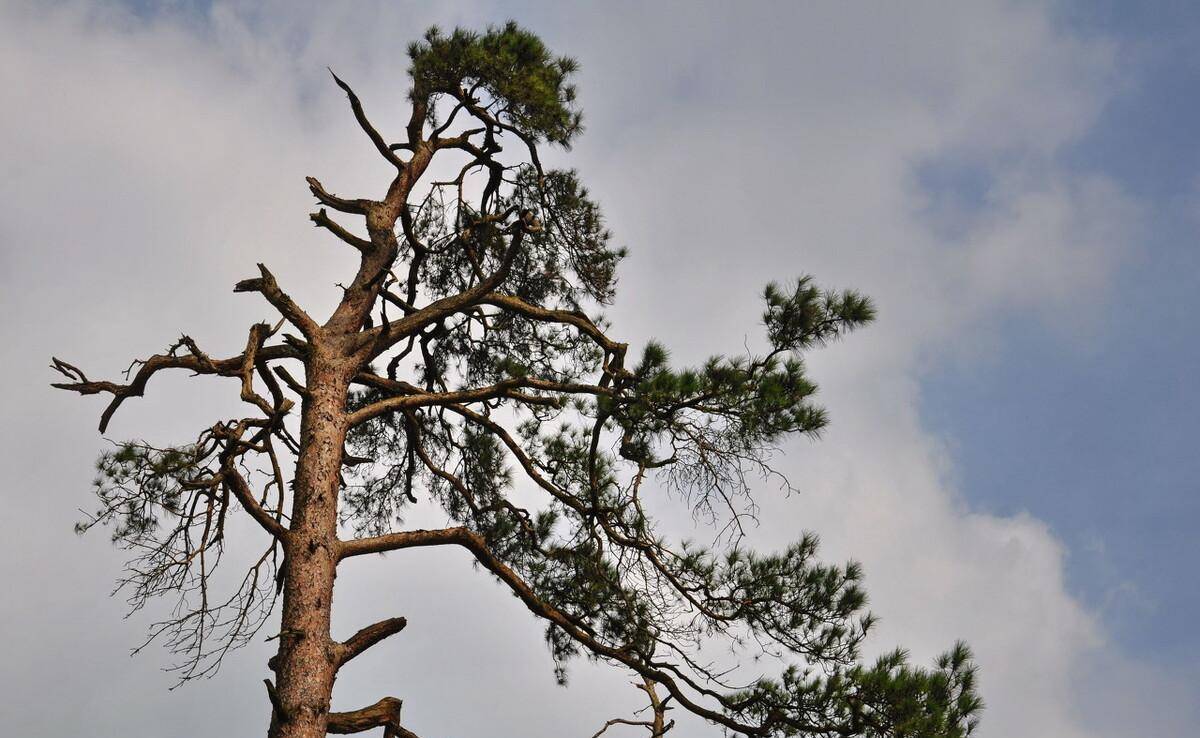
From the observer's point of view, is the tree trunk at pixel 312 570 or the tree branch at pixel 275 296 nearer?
the tree trunk at pixel 312 570

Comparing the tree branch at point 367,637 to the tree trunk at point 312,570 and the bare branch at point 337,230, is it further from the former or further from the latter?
the bare branch at point 337,230


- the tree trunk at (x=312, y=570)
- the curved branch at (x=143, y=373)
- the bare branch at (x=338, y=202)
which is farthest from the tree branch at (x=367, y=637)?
the bare branch at (x=338, y=202)

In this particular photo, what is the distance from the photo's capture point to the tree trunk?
5.29m

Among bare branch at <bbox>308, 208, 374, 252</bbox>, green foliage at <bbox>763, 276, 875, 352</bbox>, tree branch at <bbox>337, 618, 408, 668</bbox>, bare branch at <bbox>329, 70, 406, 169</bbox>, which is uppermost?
bare branch at <bbox>329, 70, 406, 169</bbox>

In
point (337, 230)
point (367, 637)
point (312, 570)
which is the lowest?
point (367, 637)

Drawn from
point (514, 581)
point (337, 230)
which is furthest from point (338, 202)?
point (514, 581)

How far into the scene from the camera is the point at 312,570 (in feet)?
18.6

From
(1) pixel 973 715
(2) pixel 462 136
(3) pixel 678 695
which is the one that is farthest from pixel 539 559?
(2) pixel 462 136

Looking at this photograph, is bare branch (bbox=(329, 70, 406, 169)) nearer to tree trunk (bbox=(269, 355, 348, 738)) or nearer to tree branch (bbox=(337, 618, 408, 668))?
tree trunk (bbox=(269, 355, 348, 738))

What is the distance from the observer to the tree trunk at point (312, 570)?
5.29 m

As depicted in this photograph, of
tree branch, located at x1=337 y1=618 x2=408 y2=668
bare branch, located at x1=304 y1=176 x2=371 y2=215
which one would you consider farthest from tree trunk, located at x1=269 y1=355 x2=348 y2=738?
bare branch, located at x1=304 y1=176 x2=371 y2=215

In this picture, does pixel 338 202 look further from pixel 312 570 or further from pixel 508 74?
pixel 312 570

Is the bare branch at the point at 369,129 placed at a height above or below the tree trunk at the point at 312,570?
above

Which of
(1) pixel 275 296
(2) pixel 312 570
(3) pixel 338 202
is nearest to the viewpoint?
(2) pixel 312 570
